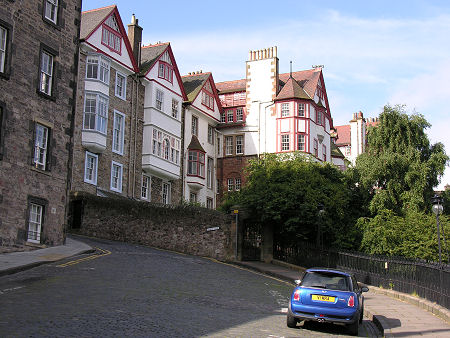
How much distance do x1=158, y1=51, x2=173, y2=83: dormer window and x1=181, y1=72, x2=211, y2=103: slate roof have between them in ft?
10.8

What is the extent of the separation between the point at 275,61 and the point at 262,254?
78.8 ft

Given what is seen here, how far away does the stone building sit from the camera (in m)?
23.5

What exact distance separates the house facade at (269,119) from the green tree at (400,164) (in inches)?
340

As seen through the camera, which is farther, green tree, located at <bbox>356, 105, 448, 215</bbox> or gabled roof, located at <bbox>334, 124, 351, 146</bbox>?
gabled roof, located at <bbox>334, 124, 351, 146</bbox>

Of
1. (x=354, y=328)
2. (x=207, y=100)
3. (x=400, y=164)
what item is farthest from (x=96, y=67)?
(x=354, y=328)

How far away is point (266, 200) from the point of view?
32531mm

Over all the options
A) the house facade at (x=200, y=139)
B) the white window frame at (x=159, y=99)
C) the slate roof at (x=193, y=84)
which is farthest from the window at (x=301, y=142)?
the white window frame at (x=159, y=99)

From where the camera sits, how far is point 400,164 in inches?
1581

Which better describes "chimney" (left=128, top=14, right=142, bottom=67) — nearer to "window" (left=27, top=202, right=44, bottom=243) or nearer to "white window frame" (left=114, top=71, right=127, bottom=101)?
"white window frame" (left=114, top=71, right=127, bottom=101)

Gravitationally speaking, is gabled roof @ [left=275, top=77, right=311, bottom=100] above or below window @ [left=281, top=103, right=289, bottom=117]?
above

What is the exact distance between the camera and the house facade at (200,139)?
47.1m

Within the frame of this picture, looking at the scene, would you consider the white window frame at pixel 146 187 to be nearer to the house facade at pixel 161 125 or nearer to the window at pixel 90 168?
the house facade at pixel 161 125

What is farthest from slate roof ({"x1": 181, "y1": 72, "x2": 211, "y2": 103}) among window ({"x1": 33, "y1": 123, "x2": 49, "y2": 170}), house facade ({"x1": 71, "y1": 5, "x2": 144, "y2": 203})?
window ({"x1": 33, "y1": 123, "x2": 49, "y2": 170})

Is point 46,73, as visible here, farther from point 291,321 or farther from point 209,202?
point 209,202
